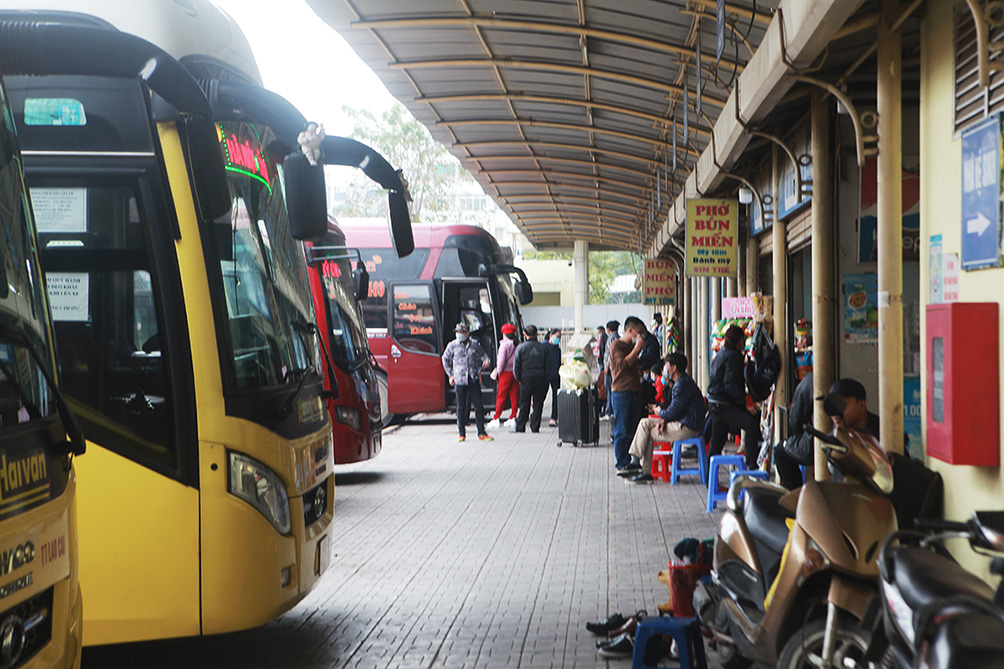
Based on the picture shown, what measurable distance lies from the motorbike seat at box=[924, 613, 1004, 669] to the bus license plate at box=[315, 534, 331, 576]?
3.39 meters

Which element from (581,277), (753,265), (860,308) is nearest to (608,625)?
(860,308)

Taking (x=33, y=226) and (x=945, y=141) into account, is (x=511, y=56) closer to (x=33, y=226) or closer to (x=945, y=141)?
(x=945, y=141)

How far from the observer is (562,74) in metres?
11.3

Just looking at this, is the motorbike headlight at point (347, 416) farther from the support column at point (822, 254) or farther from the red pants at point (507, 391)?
the red pants at point (507, 391)

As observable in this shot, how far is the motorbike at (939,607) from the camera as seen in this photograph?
2.62 metres

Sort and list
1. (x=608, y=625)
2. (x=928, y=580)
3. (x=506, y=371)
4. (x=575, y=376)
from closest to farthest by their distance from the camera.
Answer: (x=928, y=580) < (x=608, y=625) < (x=575, y=376) < (x=506, y=371)

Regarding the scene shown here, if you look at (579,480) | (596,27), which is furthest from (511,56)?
(579,480)

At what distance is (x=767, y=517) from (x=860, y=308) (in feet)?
15.5

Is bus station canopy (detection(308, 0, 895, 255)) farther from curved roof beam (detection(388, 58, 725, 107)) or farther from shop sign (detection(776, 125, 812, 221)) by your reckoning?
shop sign (detection(776, 125, 812, 221))

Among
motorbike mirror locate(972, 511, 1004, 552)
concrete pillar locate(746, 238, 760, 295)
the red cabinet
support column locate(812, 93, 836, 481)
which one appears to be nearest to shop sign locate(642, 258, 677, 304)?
concrete pillar locate(746, 238, 760, 295)

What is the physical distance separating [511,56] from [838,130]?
3.31 meters

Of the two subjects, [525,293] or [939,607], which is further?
[525,293]

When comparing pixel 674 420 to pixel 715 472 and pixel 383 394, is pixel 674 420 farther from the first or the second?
pixel 383 394

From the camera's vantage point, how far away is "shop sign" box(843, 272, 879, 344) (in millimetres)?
9172
